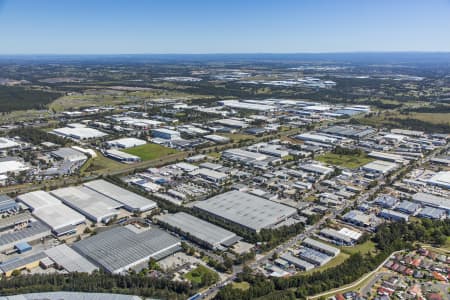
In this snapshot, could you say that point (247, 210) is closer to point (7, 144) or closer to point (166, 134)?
point (166, 134)

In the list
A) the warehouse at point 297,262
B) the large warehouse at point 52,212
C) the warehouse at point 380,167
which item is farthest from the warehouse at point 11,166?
the warehouse at point 380,167

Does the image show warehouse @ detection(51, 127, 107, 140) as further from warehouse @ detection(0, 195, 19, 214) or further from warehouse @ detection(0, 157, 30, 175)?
warehouse @ detection(0, 195, 19, 214)

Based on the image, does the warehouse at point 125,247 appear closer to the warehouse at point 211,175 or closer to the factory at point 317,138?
the warehouse at point 211,175

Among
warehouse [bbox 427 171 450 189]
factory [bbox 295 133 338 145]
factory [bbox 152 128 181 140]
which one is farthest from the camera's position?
factory [bbox 152 128 181 140]

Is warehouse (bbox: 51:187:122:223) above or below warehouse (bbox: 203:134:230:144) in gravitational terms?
below

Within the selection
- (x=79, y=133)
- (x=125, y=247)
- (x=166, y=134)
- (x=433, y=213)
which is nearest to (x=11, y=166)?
(x=79, y=133)

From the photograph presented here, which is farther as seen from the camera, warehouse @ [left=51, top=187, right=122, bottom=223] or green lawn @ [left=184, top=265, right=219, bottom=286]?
warehouse @ [left=51, top=187, right=122, bottom=223]

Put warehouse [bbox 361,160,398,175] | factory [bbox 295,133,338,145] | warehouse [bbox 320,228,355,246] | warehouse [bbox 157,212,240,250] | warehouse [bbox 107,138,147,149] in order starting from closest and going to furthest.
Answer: warehouse [bbox 157,212,240,250] → warehouse [bbox 320,228,355,246] → warehouse [bbox 361,160,398,175] → warehouse [bbox 107,138,147,149] → factory [bbox 295,133,338,145]

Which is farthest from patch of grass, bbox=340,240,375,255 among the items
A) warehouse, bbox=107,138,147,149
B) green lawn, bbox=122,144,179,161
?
warehouse, bbox=107,138,147,149
